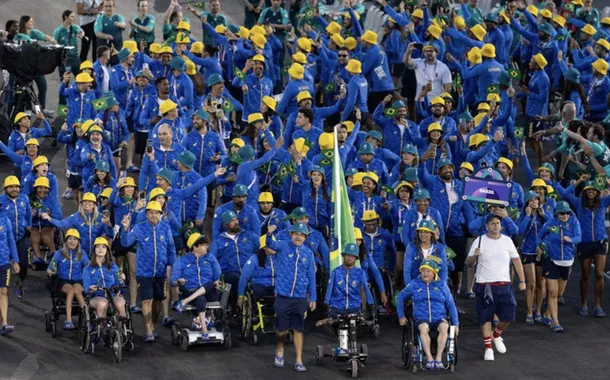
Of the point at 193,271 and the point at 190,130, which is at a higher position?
the point at 190,130

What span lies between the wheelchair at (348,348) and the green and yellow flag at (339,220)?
994mm

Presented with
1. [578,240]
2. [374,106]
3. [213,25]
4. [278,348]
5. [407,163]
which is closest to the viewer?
[278,348]

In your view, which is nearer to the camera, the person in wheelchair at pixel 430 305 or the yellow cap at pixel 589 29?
the person in wheelchair at pixel 430 305

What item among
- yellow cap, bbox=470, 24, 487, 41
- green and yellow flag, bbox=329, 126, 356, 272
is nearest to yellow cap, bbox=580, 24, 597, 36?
yellow cap, bbox=470, 24, 487, 41

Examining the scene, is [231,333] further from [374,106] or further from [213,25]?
[213,25]

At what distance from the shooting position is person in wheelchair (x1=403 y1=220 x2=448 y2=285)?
22406 millimetres

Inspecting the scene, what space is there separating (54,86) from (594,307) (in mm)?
14428

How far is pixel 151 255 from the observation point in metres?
22.7

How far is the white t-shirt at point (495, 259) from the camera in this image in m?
22.3

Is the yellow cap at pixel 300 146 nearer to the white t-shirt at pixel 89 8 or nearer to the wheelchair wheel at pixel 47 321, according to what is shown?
the wheelchair wheel at pixel 47 321

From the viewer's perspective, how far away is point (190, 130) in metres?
27.0

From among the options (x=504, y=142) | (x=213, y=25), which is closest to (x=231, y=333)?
(x=504, y=142)

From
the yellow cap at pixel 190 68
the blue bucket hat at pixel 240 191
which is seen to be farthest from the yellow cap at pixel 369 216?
the yellow cap at pixel 190 68

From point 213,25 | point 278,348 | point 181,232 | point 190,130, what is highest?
point 213,25
